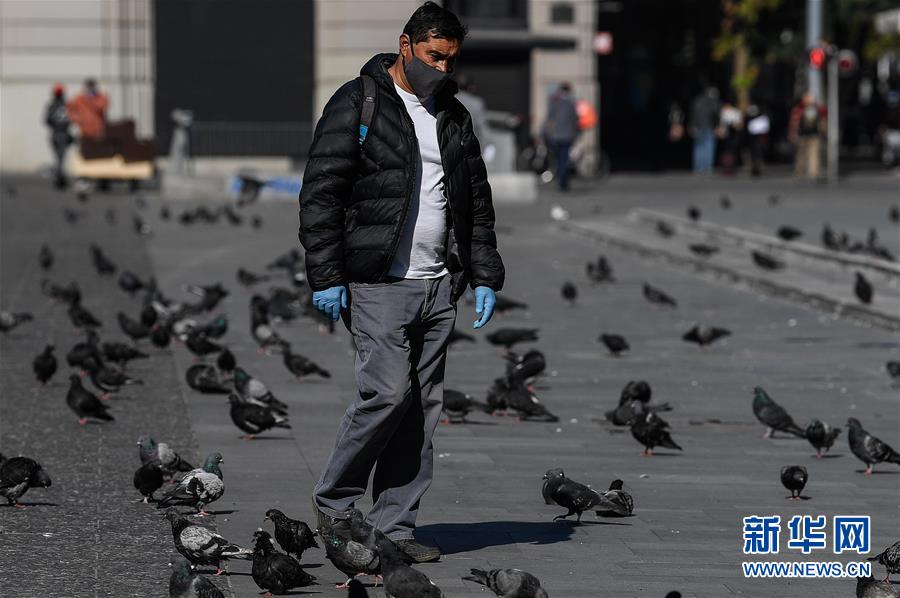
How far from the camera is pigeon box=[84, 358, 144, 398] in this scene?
1170 centimetres

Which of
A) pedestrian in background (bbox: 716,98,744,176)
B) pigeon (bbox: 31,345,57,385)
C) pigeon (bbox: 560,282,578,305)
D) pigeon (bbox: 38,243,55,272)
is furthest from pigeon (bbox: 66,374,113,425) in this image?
pedestrian in background (bbox: 716,98,744,176)

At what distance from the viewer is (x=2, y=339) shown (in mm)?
14578

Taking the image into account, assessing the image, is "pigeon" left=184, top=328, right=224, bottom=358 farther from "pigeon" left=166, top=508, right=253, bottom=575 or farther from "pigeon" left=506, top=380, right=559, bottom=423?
"pigeon" left=166, top=508, right=253, bottom=575

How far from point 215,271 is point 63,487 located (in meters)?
11.5

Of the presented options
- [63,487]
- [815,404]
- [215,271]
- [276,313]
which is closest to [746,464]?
[815,404]

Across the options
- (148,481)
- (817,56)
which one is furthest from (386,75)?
(817,56)

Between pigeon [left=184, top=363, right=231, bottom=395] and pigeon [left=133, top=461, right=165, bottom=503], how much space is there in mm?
3391

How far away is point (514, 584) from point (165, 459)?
287 centimetres

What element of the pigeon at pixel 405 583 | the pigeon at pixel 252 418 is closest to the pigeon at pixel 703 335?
the pigeon at pixel 252 418

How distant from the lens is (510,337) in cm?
1391

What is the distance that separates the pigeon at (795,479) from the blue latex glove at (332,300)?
2.67m

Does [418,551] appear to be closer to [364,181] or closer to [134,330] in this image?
[364,181]

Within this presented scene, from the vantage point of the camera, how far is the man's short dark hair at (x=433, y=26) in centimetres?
675

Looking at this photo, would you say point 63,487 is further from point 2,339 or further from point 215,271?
point 215,271
